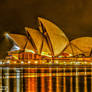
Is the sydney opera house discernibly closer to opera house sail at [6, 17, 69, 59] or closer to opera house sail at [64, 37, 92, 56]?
opera house sail at [6, 17, 69, 59]

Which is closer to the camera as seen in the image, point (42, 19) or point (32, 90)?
point (32, 90)

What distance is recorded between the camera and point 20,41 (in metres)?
40.4

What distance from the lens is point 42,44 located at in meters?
40.2

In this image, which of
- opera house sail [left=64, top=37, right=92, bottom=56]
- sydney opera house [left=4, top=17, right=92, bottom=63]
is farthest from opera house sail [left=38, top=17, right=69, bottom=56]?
opera house sail [left=64, top=37, right=92, bottom=56]

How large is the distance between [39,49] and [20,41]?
4203mm

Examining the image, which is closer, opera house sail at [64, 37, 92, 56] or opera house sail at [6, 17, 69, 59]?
opera house sail at [6, 17, 69, 59]

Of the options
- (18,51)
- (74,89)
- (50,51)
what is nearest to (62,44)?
(50,51)

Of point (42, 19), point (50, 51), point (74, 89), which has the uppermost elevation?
point (42, 19)

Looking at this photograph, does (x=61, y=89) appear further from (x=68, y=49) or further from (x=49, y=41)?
(x=68, y=49)

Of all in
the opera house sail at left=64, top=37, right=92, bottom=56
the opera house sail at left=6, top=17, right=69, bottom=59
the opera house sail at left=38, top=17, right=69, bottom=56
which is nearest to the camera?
the opera house sail at left=38, top=17, right=69, bottom=56

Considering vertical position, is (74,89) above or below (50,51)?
below

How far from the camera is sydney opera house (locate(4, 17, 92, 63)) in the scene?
128 feet

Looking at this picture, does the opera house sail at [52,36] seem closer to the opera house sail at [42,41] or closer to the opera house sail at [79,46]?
the opera house sail at [42,41]

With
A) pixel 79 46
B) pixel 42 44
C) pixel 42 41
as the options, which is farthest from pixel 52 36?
pixel 79 46
